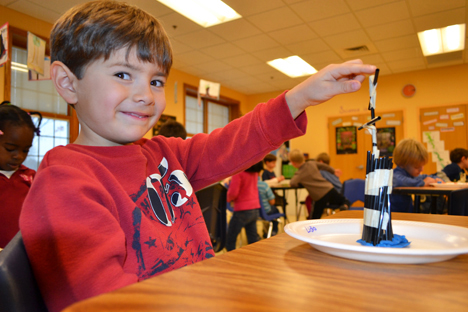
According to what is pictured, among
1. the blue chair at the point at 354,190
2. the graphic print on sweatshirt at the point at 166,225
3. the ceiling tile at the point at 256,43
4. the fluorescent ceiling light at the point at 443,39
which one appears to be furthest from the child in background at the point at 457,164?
the graphic print on sweatshirt at the point at 166,225

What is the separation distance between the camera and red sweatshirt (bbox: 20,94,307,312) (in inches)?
18.2

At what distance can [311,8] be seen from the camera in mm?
3670

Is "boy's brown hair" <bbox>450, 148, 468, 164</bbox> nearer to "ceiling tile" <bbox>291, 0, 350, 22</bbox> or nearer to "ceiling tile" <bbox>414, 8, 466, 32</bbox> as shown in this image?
"ceiling tile" <bbox>414, 8, 466, 32</bbox>

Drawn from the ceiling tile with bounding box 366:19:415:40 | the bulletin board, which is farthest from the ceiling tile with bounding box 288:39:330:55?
the bulletin board

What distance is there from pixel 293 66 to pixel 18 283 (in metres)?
5.76

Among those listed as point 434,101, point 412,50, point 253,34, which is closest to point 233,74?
point 253,34

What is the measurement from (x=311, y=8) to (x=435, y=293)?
12.8 feet

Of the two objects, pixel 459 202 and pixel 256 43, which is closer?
pixel 459 202

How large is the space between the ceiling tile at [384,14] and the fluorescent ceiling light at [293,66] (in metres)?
1.43

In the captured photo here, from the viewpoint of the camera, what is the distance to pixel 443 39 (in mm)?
4602

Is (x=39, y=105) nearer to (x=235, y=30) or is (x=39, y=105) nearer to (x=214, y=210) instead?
(x=235, y=30)

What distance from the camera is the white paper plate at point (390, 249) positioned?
360 mm

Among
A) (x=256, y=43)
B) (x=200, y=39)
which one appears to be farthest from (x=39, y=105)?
(x=256, y=43)

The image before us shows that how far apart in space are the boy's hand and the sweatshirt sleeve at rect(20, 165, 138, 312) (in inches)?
18.7
